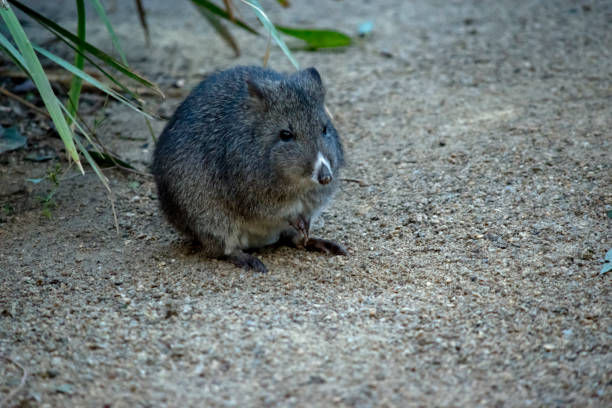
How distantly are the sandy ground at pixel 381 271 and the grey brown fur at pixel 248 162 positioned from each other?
0.83 ft

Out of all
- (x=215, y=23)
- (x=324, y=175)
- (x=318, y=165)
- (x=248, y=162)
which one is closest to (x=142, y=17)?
(x=215, y=23)

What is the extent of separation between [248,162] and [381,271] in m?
1.29

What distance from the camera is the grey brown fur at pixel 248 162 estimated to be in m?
4.96

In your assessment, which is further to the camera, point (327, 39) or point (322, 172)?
point (327, 39)

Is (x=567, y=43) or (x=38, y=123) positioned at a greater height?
(x=567, y=43)

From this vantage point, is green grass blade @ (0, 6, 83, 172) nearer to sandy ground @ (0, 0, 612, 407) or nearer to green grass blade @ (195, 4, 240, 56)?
sandy ground @ (0, 0, 612, 407)

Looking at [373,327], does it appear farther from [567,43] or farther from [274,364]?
[567,43]

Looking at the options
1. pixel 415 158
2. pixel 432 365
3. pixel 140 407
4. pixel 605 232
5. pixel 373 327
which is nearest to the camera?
pixel 140 407

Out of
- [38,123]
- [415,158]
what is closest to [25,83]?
[38,123]

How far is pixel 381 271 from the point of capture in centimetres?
496

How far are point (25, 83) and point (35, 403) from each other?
210 inches

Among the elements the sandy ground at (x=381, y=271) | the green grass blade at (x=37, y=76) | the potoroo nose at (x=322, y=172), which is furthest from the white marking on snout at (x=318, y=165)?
the green grass blade at (x=37, y=76)

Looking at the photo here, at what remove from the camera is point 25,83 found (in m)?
7.88

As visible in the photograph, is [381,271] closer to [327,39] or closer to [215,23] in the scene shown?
[215,23]
